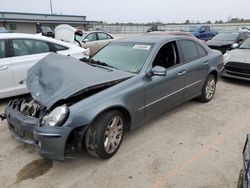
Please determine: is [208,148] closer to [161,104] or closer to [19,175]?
[161,104]

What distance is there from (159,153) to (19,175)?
1.90 m

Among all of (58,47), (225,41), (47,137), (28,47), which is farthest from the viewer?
(225,41)

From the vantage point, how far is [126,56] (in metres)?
4.55

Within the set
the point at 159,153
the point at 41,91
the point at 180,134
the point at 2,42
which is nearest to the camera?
the point at 41,91

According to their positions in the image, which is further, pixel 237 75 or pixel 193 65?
pixel 237 75

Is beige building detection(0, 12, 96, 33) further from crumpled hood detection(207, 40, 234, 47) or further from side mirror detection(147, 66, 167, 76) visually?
side mirror detection(147, 66, 167, 76)

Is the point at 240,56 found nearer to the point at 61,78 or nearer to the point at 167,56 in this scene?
the point at 167,56

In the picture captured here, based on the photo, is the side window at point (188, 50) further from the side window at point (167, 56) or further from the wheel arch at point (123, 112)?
the wheel arch at point (123, 112)

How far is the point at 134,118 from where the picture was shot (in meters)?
3.98

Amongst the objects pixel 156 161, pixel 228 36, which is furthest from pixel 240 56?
pixel 228 36

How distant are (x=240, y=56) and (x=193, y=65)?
3.50m

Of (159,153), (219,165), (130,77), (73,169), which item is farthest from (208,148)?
(73,169)

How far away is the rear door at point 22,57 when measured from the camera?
5747mm

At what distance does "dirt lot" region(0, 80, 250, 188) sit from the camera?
3238 millimetres
